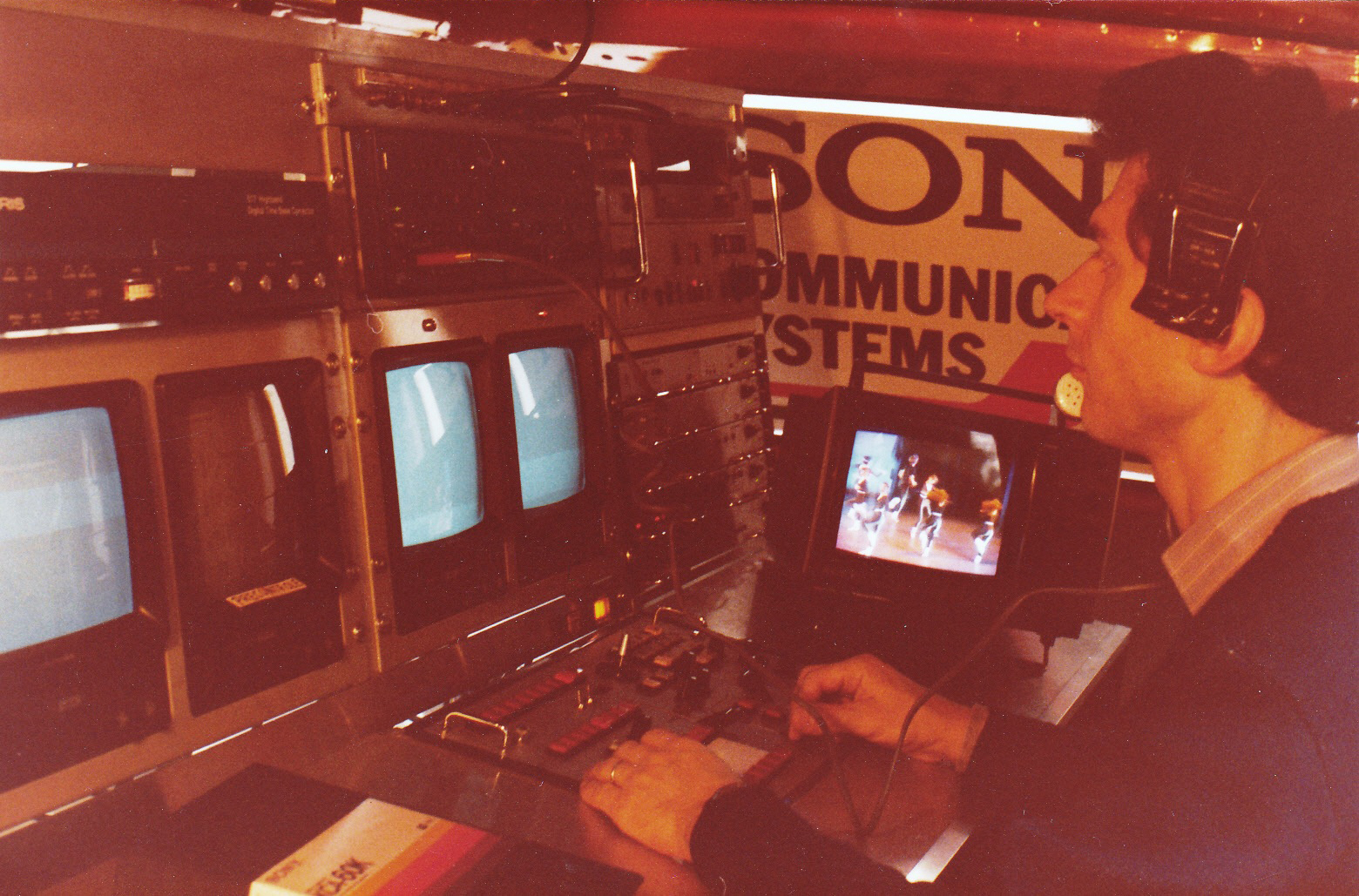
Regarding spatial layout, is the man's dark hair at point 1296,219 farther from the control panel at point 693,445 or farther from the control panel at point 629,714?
the control panel at point 693,445

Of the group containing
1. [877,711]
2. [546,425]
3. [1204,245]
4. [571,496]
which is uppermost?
[1204,245]

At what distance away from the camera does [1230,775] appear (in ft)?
3.03

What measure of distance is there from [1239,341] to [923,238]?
1701 mm

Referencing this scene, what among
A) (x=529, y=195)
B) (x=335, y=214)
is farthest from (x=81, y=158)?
(x=529, y=195)

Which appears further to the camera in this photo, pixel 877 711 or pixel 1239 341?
pixel 877 711

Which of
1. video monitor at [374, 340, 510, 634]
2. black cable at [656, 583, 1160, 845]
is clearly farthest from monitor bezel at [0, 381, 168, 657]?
black cable at [656, 583, 1160, 845]

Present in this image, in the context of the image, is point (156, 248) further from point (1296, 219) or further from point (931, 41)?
point (931, 41)

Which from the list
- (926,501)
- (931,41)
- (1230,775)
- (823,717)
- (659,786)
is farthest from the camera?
(931,41)

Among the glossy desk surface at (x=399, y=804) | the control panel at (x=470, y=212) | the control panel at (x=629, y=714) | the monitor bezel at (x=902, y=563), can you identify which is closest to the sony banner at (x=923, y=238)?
the monitor bezel at (x=902, y=563)

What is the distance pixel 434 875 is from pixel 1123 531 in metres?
2.15

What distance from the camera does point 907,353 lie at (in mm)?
2807

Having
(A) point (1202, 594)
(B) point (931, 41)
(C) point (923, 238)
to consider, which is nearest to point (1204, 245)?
(A) point (1202, 594)

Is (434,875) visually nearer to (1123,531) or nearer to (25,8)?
(25,8)

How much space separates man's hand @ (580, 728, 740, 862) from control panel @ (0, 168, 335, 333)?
24.2 inches
